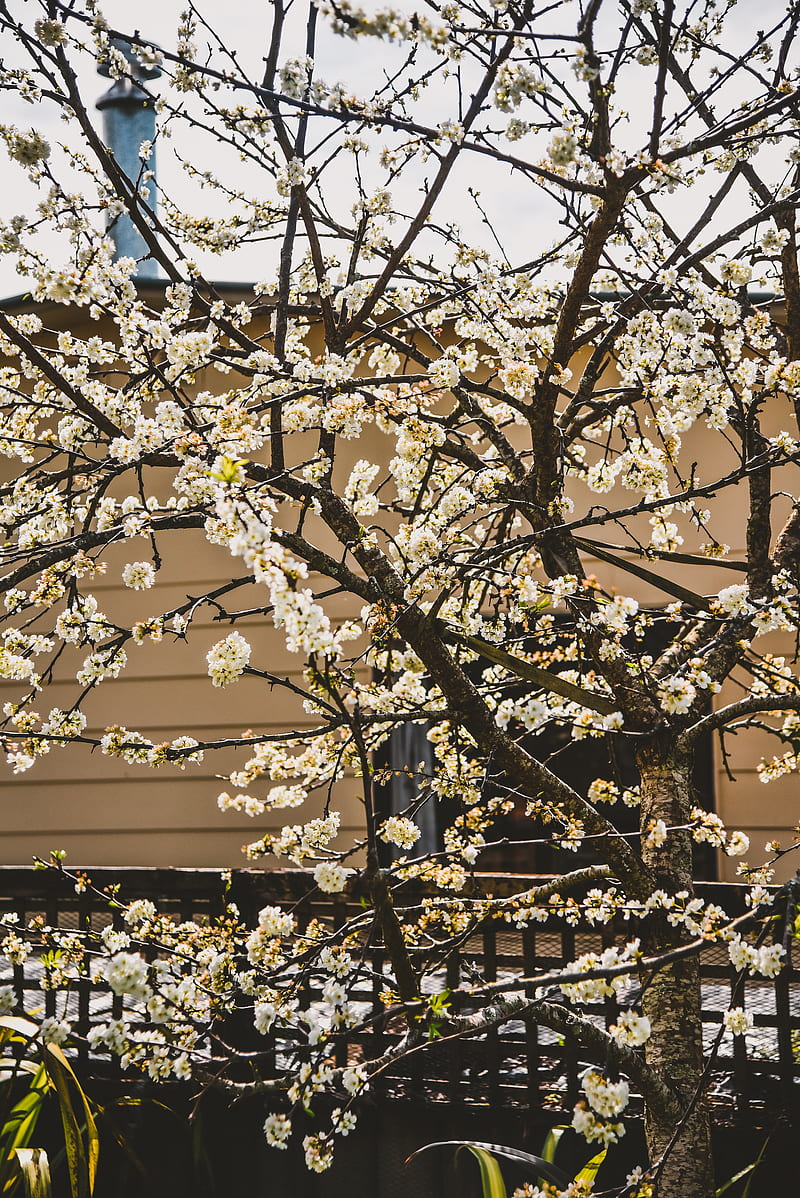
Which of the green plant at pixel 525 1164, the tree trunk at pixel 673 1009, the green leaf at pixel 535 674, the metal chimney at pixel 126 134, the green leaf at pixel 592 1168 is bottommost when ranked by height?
the green leaf at pixel 592 1168

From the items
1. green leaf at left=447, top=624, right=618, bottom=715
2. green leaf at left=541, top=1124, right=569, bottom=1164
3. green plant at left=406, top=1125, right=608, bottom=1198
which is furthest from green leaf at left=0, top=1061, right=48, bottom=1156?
green leaf at left=447, top=624, right=618, bottom=715

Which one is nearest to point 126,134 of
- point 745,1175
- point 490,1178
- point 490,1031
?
point 490,1031

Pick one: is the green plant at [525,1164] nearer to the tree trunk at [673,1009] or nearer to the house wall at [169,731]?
the tree trunk at [673,1009]

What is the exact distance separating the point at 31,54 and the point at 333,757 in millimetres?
2000

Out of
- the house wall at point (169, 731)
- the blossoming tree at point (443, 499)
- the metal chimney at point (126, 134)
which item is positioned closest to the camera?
the blossoming tree at point (443, 499)

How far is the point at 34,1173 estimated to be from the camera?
280 centimetres

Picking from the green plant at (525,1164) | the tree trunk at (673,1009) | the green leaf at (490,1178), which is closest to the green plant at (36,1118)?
the green plant at (525,1164)

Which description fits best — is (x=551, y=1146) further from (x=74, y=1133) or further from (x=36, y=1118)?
(x=36, y=1118)

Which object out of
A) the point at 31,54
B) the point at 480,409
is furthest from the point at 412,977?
the point at 31,54

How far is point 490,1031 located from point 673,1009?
2.69ft

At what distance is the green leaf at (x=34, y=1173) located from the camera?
275cm

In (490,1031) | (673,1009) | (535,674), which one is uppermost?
(535,674)

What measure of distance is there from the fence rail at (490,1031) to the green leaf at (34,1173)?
0.46 m

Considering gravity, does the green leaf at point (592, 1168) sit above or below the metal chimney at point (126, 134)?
below
